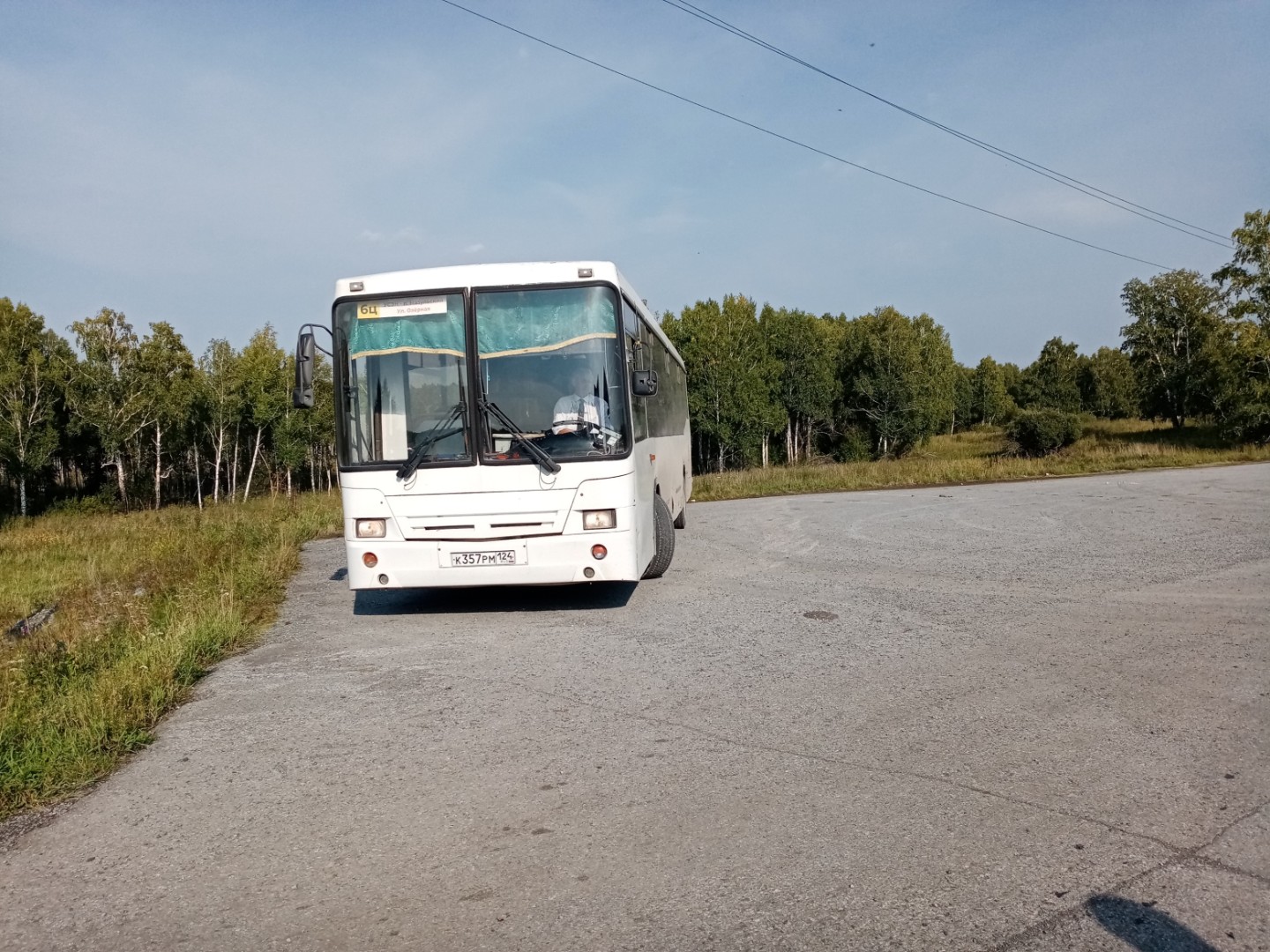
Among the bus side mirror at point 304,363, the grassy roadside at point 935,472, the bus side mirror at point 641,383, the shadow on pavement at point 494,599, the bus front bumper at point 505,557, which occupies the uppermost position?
the bus side mirror at point 304,363

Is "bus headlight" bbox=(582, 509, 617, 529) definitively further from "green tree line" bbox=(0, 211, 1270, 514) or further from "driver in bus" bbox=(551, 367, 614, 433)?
"green tree line" bbox=(0, 211, 1270, 514)

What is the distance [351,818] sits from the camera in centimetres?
423

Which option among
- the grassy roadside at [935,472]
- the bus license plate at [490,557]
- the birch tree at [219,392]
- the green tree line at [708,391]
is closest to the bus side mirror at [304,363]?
the bus license plate at [490,557]

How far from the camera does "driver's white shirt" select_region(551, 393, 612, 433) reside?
8.34 meters

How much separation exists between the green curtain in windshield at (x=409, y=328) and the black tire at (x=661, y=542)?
3.01 m

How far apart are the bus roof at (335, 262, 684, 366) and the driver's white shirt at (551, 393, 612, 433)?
1.03 metres

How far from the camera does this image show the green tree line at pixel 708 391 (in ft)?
162

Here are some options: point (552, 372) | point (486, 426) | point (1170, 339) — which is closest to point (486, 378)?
point (486, 426)

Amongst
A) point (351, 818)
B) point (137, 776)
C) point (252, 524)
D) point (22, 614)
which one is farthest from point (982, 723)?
point (252, 524)

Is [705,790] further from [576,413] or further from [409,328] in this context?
[409,328]

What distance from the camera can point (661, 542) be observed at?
10562 mm

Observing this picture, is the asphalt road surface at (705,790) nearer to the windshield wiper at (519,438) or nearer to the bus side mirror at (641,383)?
the windshield wiper at (519,438)

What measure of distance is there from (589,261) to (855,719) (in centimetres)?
482

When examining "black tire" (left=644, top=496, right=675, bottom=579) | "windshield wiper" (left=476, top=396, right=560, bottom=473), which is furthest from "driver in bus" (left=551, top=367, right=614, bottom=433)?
"black tire" (left=644, top=496, right=675, bottom=579)
